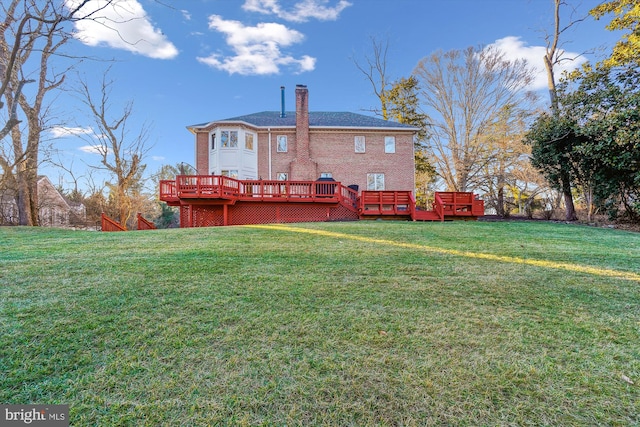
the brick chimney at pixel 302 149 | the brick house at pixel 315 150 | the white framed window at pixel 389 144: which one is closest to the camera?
the brick house at pixel 315 150

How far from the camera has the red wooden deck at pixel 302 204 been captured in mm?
12727

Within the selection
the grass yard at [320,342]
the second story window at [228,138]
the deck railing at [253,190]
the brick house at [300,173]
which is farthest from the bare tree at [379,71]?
the grass yard at [320,342]

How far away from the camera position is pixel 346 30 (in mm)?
20281

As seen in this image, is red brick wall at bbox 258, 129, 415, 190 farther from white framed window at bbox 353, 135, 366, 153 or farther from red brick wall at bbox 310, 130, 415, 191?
white framed window at bbox 353, 135, 366, 153

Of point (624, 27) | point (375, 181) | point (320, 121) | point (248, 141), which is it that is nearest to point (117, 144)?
point (248, 141)

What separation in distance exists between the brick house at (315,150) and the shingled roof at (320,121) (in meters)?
0.06

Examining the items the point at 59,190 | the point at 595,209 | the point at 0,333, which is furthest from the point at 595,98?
the point at 59,190

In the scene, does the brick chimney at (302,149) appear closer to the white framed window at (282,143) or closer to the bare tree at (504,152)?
the white framed window at (282,143)

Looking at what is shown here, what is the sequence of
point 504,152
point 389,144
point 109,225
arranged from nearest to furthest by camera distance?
point 109,225 < point 389,144 < point 504,152

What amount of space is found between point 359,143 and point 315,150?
284 cm

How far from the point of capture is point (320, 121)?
18.4m

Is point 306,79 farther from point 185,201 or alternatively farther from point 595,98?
point 595,98

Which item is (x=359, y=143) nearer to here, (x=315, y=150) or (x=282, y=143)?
(x=315, y=150)

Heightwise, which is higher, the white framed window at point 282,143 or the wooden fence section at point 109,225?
the white framed window at point 282,143
